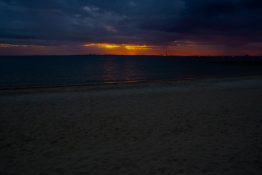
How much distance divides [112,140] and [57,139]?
2.03m

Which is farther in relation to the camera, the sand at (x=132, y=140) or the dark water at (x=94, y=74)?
the dark water at (x=94, y=74)

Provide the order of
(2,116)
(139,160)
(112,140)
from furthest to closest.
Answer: (2,116)
(112,140)
(139,160)

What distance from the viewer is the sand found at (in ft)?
16.1

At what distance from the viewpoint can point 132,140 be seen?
6.61m

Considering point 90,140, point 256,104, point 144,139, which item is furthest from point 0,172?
point 256,104

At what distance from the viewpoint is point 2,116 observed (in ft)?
31.6

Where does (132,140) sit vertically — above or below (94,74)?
below

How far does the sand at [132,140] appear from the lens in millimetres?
4895

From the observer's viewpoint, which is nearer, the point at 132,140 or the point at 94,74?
the point at 132,140

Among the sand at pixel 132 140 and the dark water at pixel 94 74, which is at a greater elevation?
the dark water at pixel 94 74

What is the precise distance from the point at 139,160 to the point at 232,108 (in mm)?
7911

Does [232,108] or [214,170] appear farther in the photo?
[232,108]

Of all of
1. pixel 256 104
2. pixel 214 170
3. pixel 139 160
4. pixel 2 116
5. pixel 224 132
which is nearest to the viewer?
pixel 214 170

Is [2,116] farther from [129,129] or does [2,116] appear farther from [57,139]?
[129,129]
